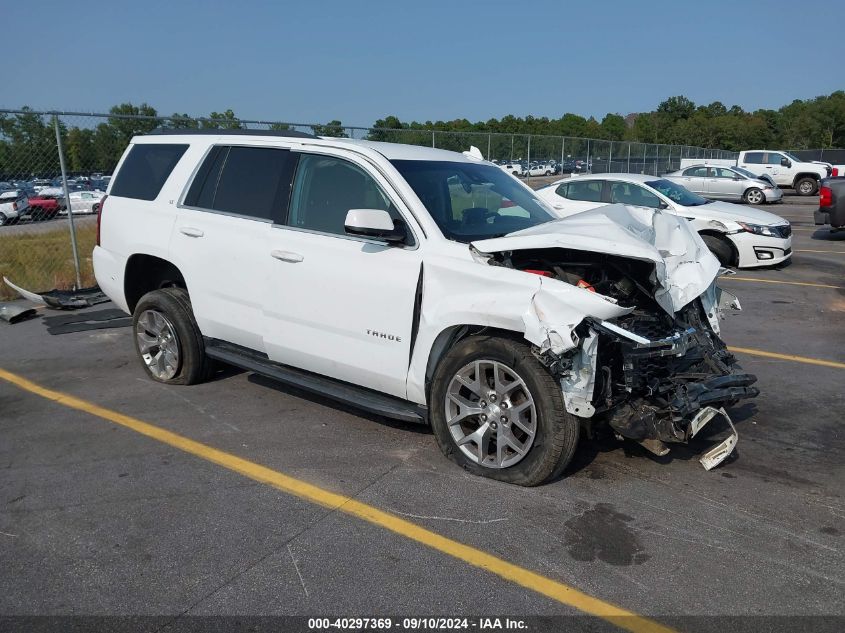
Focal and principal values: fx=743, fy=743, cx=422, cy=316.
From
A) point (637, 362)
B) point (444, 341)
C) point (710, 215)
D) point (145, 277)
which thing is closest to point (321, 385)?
point (444, 341)

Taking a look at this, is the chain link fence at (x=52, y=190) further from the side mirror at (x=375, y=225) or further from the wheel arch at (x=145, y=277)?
the side mirror at (x=375, y=225)

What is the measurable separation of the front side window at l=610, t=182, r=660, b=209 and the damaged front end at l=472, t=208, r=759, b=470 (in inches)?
321

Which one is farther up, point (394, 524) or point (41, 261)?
point (41, 261)

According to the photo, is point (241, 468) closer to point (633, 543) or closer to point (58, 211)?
point (633, 543)

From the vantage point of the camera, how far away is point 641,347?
392 cm

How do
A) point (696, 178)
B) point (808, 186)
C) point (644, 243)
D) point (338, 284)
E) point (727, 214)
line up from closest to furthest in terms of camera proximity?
point (644, 243)
point (338, 284)
point (727, 214)
point (696, 178)
point (808, 186)

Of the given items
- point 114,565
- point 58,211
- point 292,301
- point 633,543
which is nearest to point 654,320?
point 633,543

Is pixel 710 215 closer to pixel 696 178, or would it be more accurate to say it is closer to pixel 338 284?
pixel 338 284

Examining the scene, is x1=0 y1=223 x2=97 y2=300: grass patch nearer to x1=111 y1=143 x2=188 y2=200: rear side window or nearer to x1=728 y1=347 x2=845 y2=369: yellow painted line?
x1=111 y1=143 x2=188 y2=200: rear side window

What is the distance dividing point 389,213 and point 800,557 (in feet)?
9.53

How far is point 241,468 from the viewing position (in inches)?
179

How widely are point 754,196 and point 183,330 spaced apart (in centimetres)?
2487

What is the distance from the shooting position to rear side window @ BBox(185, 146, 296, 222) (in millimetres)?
5246

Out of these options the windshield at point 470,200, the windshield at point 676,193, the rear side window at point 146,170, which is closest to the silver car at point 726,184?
the windshield at point 676,193
